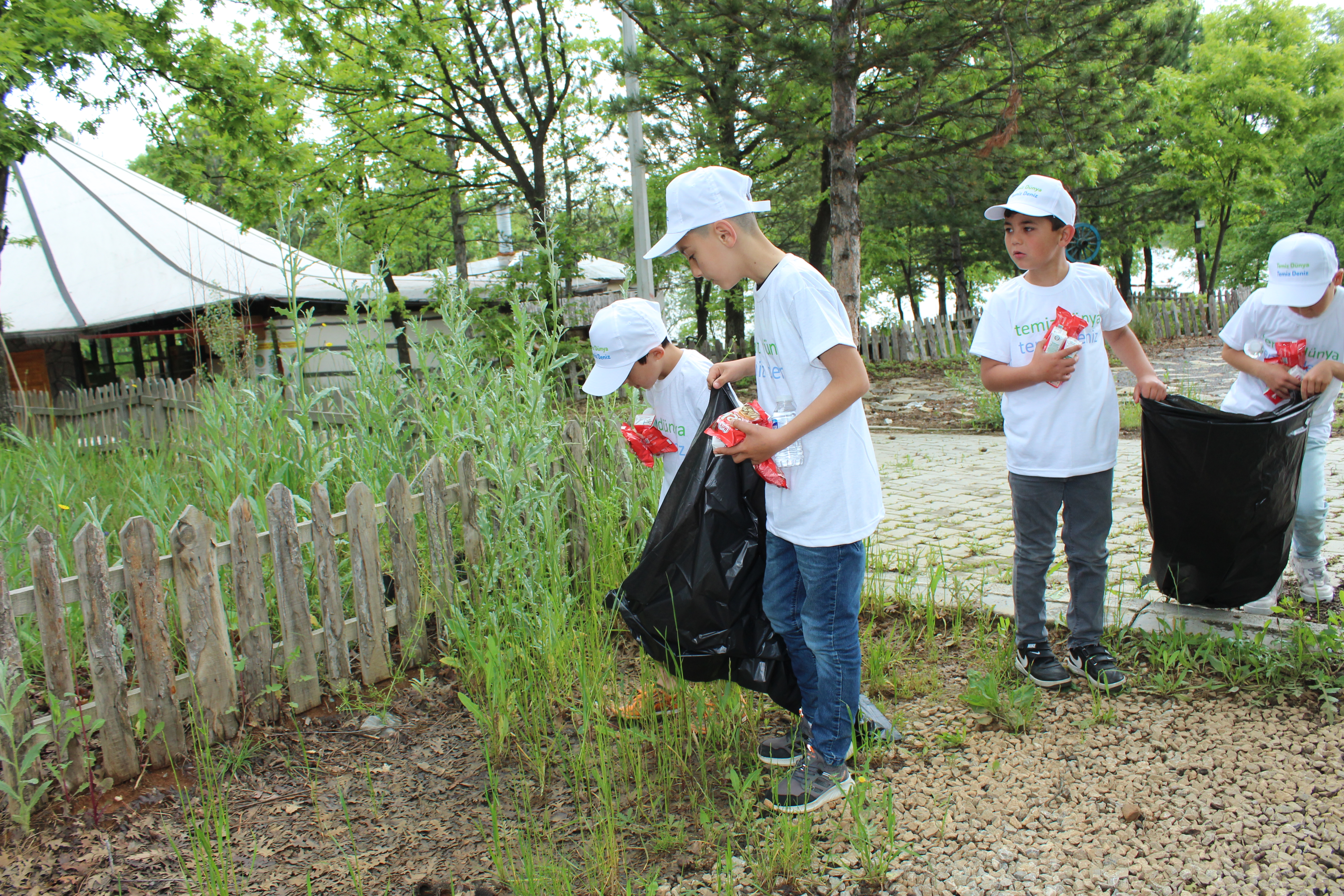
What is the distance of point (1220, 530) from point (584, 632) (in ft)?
7.73

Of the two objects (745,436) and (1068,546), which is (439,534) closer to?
(745,436)

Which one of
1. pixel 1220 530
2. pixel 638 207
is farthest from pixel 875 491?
pixel 638 207

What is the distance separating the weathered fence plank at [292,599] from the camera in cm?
300

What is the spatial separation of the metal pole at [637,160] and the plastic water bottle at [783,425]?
902cm

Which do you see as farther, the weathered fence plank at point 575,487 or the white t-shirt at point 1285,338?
the weathered fence plank at point 575,487

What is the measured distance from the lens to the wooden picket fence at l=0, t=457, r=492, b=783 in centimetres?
257

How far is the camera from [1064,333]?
2.70 meters

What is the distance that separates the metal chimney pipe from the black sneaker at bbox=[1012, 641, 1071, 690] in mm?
16926

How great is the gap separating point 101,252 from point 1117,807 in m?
19.4

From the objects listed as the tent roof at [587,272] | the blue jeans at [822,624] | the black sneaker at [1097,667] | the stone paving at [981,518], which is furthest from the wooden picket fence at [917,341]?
the blue jeans at [822,624]

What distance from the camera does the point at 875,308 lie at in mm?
48438

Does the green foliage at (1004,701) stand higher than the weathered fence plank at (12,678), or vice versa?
the weathered fence plank at (12,678)

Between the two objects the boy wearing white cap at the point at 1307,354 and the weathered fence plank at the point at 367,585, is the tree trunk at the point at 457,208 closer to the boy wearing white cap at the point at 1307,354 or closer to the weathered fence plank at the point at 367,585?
the weathered fence plank at the point at 367,585

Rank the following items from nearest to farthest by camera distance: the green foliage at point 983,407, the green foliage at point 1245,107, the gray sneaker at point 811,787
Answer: the gray sneaker at point 811,787
the green foliage at point 983,407
the green foliage at point 1245,107
